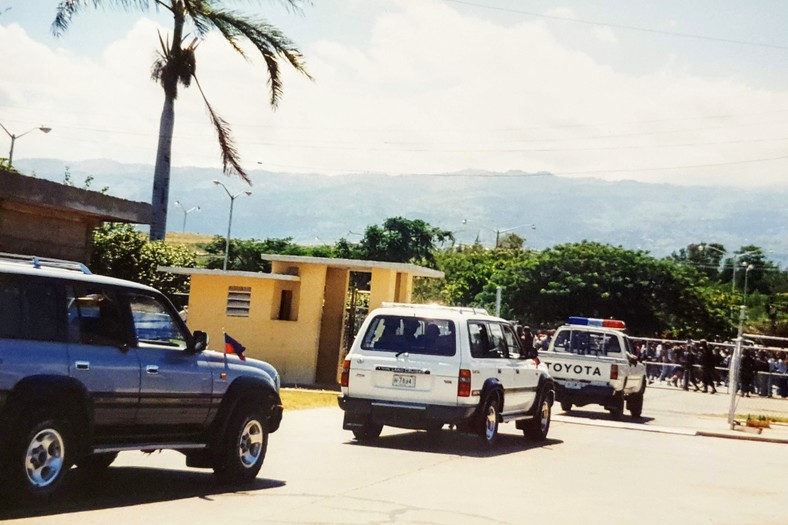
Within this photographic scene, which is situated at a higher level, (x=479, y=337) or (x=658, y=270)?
(x=658, y=270)

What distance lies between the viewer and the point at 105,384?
30.5ft

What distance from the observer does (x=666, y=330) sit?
65562 millimetres

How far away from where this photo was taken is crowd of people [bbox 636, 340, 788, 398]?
4041 cm

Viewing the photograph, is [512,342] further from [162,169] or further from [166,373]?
[162,169]

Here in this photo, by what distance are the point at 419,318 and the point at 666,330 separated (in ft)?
172

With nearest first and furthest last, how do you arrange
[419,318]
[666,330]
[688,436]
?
[419,318], [688,436], [666,330]

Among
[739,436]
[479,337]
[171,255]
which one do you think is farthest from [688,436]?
[171,255]

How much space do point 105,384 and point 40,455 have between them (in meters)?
0.83

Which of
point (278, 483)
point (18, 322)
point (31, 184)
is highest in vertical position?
point (31, 184)

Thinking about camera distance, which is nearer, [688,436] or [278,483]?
[278,483]

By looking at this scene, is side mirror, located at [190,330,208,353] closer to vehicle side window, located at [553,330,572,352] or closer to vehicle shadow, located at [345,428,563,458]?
vehicle shadow, located at [345,428,563,458]

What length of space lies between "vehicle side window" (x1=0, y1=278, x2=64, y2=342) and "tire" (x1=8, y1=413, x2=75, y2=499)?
2.15 feet

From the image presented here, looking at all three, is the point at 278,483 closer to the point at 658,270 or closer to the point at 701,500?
the point at 701,500

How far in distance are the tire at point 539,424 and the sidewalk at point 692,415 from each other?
469cm
